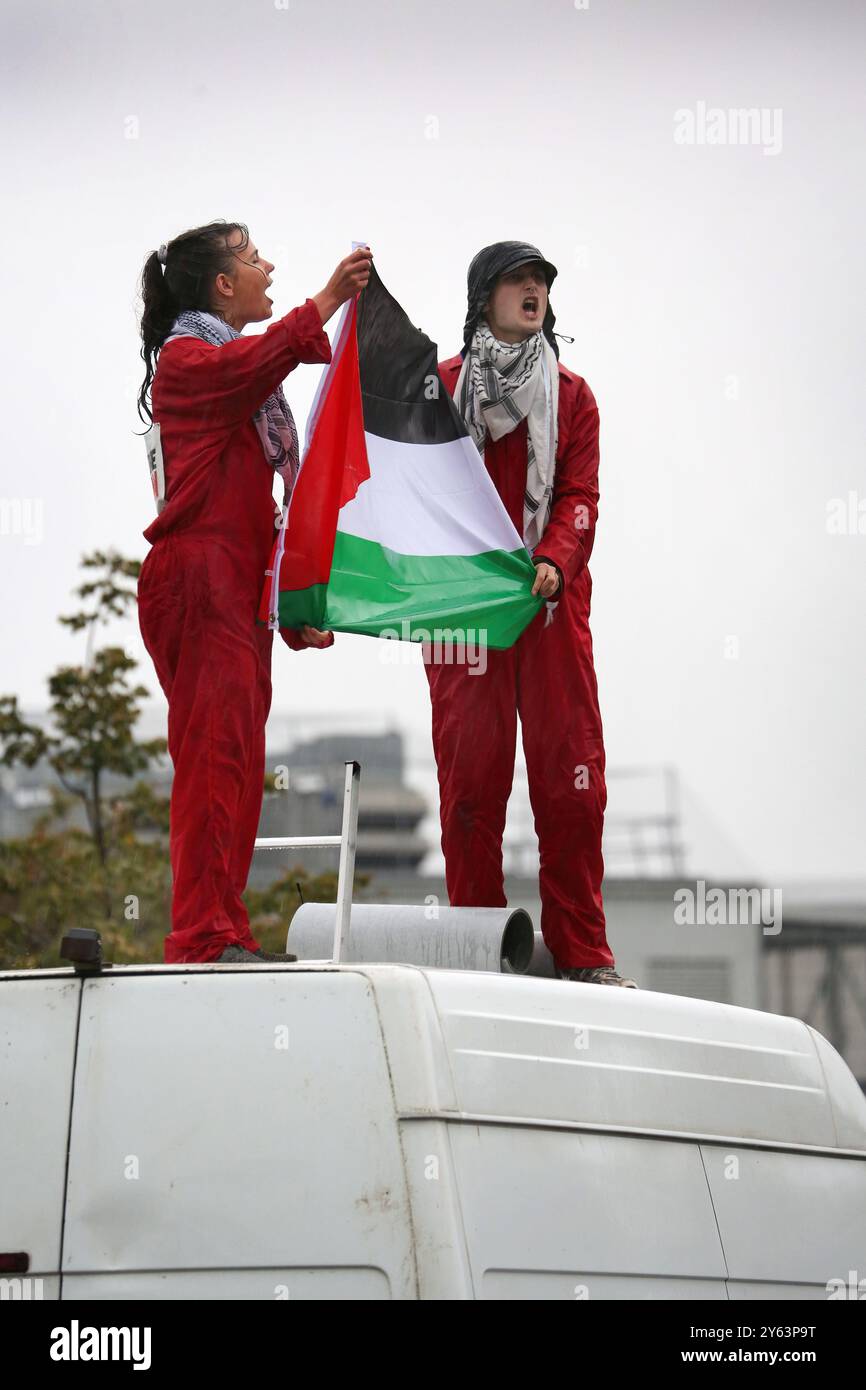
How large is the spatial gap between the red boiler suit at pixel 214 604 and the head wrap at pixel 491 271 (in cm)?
104

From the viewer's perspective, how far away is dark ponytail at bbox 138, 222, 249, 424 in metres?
5.93

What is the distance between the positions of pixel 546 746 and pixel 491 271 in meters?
1.60

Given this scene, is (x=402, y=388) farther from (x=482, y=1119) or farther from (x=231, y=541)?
(x=482, y=1119)

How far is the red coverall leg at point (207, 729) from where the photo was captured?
17.1 feet

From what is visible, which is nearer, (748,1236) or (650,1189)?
(650,1189)

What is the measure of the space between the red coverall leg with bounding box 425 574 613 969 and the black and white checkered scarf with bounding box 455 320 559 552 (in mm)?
339

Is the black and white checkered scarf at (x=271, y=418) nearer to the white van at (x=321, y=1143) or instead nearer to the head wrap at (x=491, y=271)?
the head wrap at (x=491, y=271)

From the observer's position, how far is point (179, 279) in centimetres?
593

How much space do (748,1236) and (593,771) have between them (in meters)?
1.75

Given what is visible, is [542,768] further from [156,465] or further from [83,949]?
[83,949]

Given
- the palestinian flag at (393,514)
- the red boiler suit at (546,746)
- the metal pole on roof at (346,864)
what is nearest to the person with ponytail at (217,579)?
the palestinian flag at (393,514)

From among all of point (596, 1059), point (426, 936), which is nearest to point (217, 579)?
point (426, 936)

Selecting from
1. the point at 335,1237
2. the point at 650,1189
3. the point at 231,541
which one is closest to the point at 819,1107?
the point at 650,1189

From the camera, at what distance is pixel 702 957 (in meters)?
28.5
